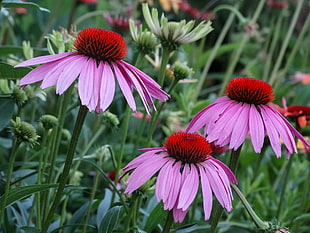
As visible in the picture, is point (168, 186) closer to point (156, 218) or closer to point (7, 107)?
point (156, 218)

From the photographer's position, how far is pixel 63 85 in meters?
0.55

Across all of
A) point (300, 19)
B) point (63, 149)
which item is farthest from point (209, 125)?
point (300, 19)

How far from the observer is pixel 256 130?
2.04ft

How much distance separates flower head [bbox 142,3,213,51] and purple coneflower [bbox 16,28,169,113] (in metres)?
0.16

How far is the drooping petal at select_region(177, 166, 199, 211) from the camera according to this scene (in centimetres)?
56

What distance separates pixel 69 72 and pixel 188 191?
0.18 metres

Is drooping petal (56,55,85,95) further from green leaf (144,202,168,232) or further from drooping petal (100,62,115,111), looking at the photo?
green leaf (144,202,168,232)

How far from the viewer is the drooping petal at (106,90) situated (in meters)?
0.55

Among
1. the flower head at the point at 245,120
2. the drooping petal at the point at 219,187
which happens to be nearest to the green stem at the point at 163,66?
the flower head at the point at 245,120

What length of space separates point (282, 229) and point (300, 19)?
2709 millimetres

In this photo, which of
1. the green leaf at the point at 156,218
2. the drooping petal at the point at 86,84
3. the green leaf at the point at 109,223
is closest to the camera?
the drooping petal at the point at 86,84

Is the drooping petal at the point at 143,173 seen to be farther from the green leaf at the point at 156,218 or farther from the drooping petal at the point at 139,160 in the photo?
the green leaf at the point at 156,218

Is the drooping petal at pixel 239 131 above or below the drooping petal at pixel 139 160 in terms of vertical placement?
above

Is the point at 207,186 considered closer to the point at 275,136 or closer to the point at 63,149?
the point at 275,136
